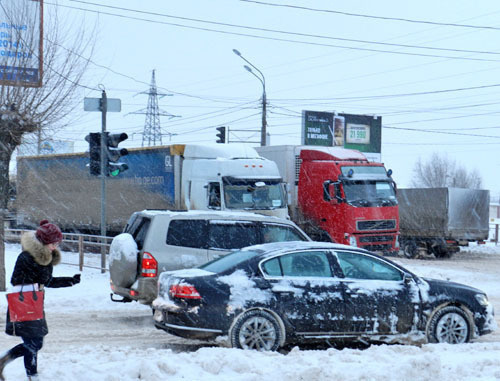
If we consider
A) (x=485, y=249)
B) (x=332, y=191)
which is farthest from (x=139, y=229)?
(x=485, y=249)

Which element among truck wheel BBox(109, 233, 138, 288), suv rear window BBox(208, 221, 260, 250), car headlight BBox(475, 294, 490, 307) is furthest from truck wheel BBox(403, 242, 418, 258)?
truck wheel BBox(109, 233, 138, 288)

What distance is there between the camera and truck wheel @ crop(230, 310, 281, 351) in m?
8.69

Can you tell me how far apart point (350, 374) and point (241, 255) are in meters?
2.92

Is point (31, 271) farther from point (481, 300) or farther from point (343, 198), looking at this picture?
point (343, 198)

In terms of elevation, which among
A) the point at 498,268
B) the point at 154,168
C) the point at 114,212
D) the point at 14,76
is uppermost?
the point at 14,76

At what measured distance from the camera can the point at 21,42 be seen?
44.8ft

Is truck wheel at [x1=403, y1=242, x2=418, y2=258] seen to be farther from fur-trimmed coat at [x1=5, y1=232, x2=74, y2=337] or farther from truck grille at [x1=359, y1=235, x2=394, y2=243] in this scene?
fur-trimmed coat at [x1=5, y1=232, x2=74, y2=337]

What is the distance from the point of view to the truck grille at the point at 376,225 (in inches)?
845

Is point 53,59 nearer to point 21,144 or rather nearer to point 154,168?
A: point 21,144

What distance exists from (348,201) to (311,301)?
12.7m

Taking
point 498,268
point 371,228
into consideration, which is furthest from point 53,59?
point 498,268

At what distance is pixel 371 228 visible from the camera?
21.7 m

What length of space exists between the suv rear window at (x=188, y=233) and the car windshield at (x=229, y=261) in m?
1.63

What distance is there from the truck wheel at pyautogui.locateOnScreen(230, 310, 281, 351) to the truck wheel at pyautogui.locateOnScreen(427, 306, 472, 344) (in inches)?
84.2
